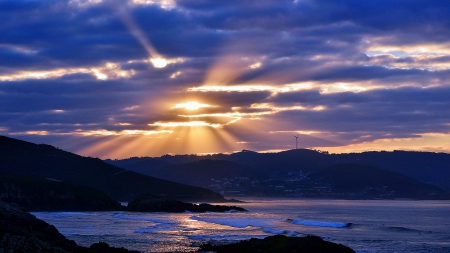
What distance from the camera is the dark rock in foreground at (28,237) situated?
36656 millimetres

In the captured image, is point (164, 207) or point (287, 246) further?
point (164, 207)

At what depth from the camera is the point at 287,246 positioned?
47.0m

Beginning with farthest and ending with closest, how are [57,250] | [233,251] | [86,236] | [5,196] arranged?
[5,196]
[86,236]
[233,251]
[57,250]

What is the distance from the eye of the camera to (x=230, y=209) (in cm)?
15462

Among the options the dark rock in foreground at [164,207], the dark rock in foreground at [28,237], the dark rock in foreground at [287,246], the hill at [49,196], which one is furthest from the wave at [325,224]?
the hill at [49,196]

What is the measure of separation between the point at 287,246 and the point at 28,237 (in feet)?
64.9

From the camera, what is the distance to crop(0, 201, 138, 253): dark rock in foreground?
3666 cm

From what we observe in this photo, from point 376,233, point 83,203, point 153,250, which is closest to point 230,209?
point 83,203

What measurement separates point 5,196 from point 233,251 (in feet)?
357

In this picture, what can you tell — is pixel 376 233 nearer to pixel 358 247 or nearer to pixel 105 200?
pixel 358 247

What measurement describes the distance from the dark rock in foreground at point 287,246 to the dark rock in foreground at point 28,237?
9.61 meters

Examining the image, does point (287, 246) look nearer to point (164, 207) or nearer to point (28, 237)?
point (28, 237)

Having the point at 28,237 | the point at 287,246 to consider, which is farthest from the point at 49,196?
the point at 28,237

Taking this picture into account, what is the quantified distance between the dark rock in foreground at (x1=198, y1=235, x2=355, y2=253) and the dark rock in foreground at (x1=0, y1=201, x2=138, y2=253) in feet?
31.5
